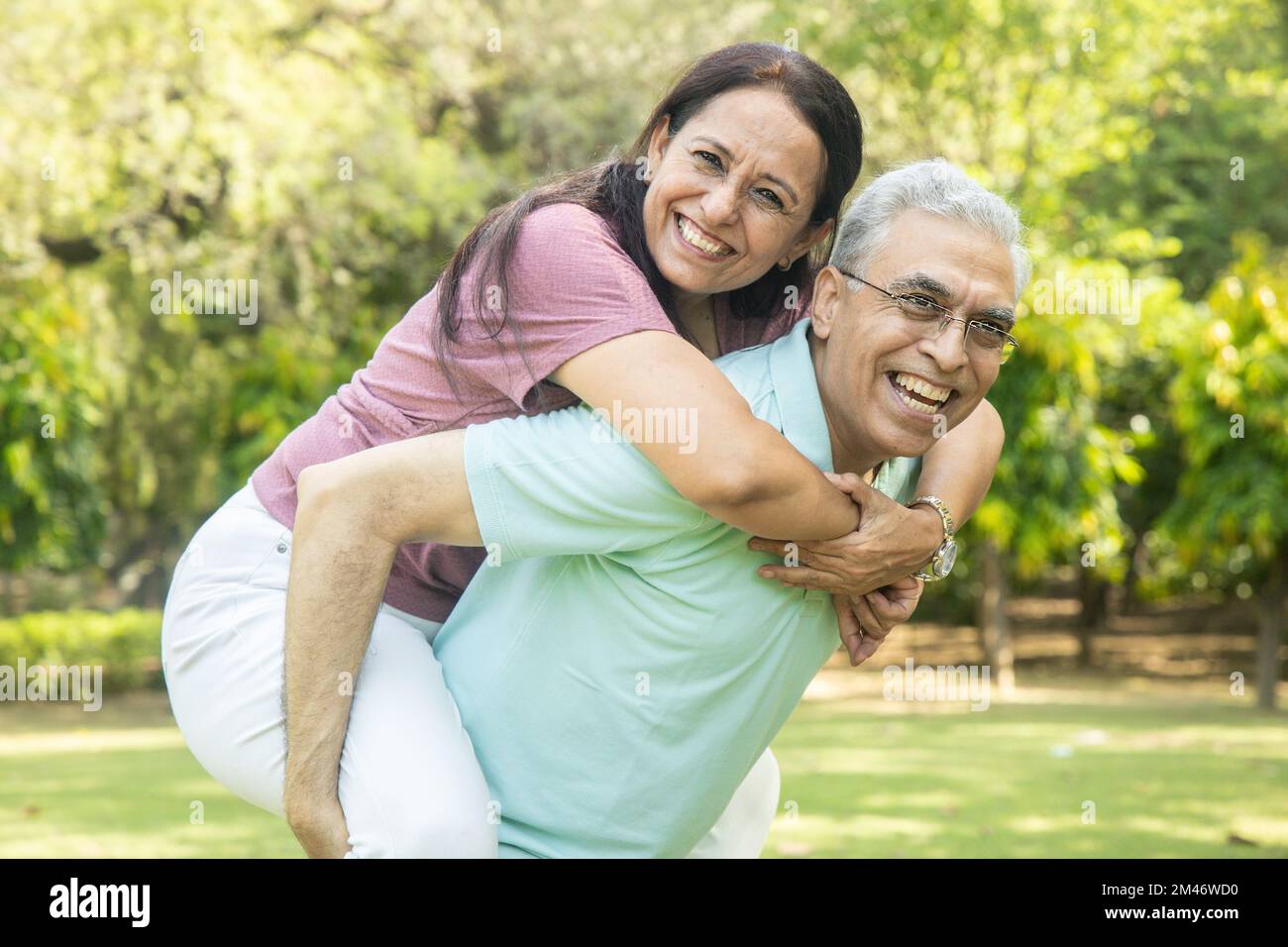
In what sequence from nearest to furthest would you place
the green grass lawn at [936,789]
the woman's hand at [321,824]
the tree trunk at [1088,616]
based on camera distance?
the woman's hand at [321,824]
the green grass lawn at [936,789]
the tree trunk at [1088,616]

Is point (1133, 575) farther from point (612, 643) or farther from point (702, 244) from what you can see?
point (612, 643)

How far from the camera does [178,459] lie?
60.2 feet

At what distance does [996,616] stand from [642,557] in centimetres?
1351

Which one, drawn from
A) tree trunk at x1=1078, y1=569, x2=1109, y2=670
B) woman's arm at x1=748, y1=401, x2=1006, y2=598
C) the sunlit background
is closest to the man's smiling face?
woman's arm at x1=748, y1=401, x2=1006, y2=598

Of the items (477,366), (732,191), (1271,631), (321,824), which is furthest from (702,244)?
(1271,631)

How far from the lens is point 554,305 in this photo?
7.64 ft

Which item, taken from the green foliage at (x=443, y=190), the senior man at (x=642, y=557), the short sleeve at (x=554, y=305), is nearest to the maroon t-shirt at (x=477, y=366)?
the short sleeve at (x=554, y=305)

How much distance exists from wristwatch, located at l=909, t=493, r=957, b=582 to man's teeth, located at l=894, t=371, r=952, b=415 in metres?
0.23

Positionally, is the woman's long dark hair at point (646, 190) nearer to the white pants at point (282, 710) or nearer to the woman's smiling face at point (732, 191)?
the woman's smiling face at point (732, 191)

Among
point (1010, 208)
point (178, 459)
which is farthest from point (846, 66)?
point (1010, 208)

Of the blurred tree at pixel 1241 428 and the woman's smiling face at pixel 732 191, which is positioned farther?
the blurred tree at pixel 1241 428

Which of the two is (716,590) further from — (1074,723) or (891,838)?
(1074,723)

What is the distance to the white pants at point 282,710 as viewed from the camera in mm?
2182

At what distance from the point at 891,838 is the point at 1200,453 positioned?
786cm
